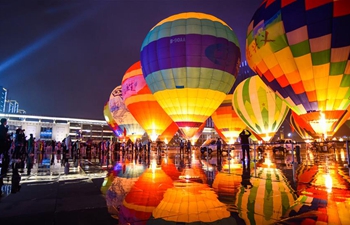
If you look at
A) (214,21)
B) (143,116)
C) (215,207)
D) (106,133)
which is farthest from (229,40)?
(106,133)

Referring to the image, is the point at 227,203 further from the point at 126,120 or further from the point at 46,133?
the point at 46,133

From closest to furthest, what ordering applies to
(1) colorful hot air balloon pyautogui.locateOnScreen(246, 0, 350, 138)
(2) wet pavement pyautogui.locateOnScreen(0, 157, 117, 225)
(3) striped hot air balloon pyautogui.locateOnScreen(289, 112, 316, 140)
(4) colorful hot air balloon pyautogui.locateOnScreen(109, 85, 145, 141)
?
(2) wet pavement pyautogui.locateOnScreen(0, 157, 117, 225) < (1) colorful hot air balloon pyautogui.locateOnScreen(246, 0, 350, 138) < (3) striped hot air balloon pyautogui.locateOnScreen(289, 112, 316, 140) < (4) colorful hot air balloon pyautogui.locateOnScreen(109, 85, 145, 141)

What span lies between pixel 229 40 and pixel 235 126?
1578 centimetres

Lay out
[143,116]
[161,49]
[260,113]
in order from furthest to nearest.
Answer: [143,116], [260,113], [161,49]

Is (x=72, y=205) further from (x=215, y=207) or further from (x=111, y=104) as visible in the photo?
(x=111, y=104)

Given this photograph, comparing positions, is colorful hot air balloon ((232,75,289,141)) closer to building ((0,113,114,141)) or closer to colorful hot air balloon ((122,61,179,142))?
colorful hot air balloon ((122,61,179,142))

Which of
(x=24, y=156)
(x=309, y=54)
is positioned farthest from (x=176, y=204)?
(x=24, y=156)

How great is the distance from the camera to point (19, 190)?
5.66 meters

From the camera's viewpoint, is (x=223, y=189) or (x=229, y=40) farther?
(x=229, y=40)

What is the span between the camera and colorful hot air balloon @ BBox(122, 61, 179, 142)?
26922mm

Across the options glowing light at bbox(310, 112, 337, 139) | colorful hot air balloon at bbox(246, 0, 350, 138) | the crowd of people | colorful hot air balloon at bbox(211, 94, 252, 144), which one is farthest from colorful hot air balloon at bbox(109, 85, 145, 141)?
glowing light at bbox(310, 112, 337, 139)

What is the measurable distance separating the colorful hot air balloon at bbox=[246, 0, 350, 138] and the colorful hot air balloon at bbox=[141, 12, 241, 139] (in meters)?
3.52

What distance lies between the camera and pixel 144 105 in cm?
2694

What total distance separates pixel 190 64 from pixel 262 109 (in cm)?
1083
